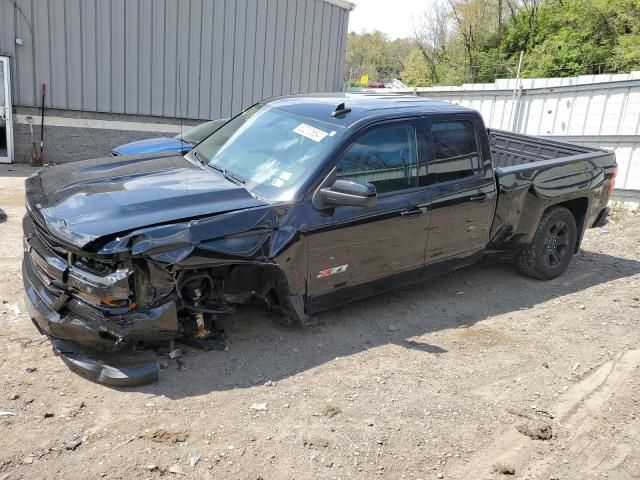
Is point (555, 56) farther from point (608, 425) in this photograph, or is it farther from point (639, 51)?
point (608, 425)

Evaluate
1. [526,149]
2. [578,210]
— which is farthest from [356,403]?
[526,149]

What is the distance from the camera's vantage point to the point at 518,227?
5.67m

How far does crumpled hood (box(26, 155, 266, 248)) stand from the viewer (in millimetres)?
3463

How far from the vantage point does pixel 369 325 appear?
4.74 m

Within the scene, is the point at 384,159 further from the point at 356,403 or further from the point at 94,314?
the point at 94,314

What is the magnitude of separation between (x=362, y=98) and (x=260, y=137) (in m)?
1.09

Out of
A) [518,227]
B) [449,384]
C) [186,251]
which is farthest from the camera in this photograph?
[518,227]

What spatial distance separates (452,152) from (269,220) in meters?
2.01

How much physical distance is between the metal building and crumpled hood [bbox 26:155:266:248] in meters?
8.34

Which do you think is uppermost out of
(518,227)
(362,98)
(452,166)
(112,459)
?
(362,98)

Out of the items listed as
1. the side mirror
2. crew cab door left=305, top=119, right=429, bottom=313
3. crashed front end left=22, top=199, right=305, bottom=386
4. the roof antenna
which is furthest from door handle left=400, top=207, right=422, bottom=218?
crashed front end left=22, top=199, right=305, bottom=386

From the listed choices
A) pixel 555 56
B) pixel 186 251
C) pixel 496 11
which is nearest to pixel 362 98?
pixel 186 251

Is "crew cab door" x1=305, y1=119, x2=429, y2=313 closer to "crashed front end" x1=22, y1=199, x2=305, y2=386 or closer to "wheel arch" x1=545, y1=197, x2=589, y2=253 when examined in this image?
"crashed front end" x1=22, y1=199, x2=305, y2=386

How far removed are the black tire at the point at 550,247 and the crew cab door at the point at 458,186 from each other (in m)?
0.87
